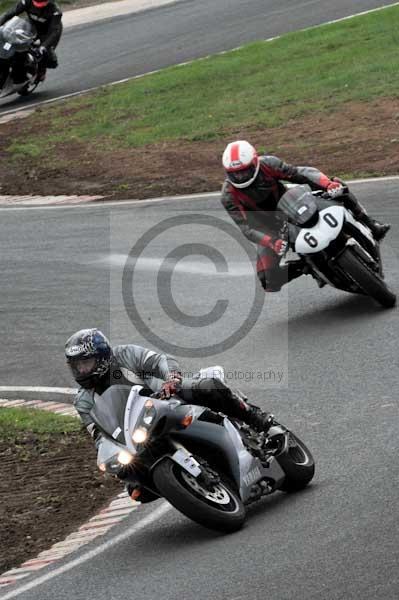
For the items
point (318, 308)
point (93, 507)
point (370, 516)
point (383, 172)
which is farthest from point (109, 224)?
point (370, 516)

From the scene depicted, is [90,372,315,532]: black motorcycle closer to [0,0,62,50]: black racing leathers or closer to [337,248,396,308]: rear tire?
[337,248,396,308]: rear tire

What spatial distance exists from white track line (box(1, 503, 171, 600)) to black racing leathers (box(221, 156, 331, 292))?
455 centimetres

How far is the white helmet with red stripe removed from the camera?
1337 cm

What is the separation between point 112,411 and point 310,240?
4.89 meters

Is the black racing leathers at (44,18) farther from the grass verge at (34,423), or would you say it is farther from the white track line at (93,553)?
the white track line at (93,553)

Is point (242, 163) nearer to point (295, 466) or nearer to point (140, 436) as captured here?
point (295, 466)

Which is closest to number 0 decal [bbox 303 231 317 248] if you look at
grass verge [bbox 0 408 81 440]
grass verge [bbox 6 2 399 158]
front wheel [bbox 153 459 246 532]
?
grass verge [bbox 0 408 81 440]

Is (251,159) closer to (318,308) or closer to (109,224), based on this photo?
(318,308)

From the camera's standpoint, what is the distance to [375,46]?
2666 cm

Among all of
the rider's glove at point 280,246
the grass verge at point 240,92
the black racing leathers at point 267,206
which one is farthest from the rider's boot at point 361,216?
the grass verge at point 240,92

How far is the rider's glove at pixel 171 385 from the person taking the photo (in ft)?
28.1

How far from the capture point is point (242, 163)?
43.9 ft

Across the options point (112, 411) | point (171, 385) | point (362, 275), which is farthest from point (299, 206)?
point (112, 411)

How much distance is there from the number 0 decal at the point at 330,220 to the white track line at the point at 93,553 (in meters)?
4.23
